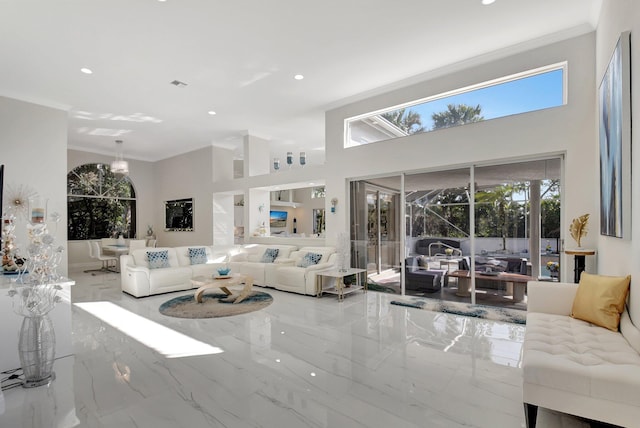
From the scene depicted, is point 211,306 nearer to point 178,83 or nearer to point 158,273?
point 158,273

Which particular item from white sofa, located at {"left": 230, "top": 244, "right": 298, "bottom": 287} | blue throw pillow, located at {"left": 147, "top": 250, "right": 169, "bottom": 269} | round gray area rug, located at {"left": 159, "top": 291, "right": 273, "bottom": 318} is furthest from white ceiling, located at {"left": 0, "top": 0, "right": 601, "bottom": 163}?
round gray area rug, located at {"left": 159, "top": 291, "right": 273, "bottom": 318}

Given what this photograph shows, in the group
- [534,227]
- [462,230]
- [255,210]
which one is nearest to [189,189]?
[255,210]

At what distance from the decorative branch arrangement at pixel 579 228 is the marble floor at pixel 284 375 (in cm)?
136

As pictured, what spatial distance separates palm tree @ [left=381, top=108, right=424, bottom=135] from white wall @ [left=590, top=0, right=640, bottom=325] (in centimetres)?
244

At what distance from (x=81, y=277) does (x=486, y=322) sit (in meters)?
9.16

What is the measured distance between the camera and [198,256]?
7.04m

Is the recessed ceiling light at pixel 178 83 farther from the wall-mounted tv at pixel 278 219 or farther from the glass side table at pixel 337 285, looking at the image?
the wall-mounted tv at pixel 278 219

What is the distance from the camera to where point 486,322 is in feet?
13.9

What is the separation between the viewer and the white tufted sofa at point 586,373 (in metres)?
1.77

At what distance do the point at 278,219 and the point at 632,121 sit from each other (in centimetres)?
1435

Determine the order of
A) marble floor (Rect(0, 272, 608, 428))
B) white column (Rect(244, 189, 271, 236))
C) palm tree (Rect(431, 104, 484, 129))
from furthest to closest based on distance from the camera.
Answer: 1. white column (Rect(244, 189, 271, 236))
2. palm tree (Rect(431, 104, 484, 129))
3. marble floor (Rect(0, 272, 608, 428))

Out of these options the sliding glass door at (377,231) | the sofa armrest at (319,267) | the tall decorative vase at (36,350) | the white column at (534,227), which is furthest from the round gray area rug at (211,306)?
the white column at (534,227)

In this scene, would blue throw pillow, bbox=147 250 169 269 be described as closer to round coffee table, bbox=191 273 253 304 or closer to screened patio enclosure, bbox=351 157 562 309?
round coffee table, bbox=191 273 253 304

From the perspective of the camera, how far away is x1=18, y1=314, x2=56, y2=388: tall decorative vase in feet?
8.55
